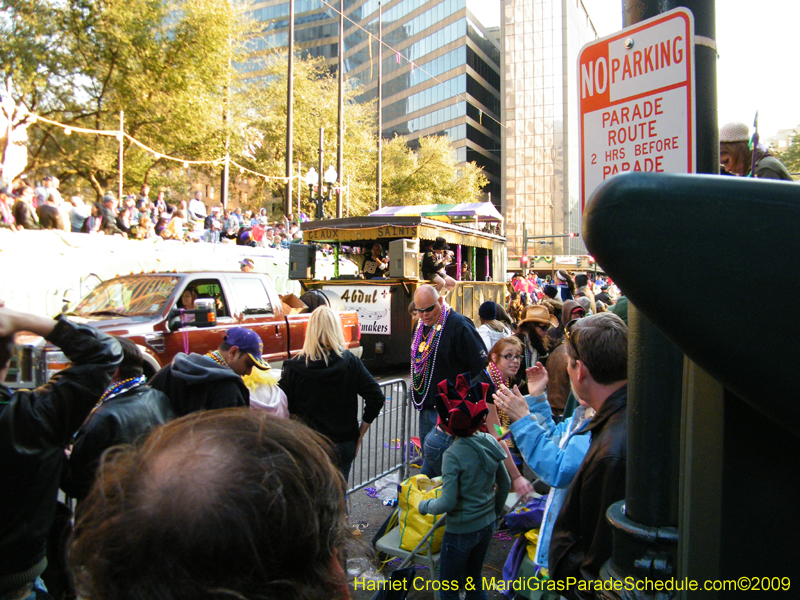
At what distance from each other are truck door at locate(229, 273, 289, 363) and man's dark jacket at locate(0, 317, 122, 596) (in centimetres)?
568

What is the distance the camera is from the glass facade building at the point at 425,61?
6700 cm

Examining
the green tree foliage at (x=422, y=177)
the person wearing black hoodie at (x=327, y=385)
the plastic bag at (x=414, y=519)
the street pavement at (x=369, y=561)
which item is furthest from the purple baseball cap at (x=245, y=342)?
the green tree foliage at (x=422, y=177)

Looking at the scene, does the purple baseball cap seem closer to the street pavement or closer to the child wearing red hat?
the street pavement

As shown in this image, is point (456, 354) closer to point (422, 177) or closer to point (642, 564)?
point (642, 564)

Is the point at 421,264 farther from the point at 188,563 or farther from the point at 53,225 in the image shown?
the point at 188,563

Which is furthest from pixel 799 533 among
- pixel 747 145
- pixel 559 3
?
pixel 559 3

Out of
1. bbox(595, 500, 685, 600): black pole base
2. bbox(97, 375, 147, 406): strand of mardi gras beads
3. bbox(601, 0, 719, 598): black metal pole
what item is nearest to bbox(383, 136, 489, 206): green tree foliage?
bbox(97, 375, 147, 406): strand of mardi gras beads

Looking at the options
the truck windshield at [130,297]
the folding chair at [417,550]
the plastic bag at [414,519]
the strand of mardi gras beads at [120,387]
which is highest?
the truck windshield at [130,297]

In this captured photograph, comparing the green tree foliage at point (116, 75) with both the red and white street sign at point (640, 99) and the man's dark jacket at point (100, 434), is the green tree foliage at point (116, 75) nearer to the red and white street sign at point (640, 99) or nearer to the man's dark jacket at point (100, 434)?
the man's dark jacket at point (100, 434)

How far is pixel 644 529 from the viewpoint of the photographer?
1.26 meters

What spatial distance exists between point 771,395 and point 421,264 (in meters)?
11.6

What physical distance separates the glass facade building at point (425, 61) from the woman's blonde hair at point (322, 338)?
2482 inches

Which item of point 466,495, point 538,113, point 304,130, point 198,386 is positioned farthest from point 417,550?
point 538,113

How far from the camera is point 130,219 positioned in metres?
15.0
